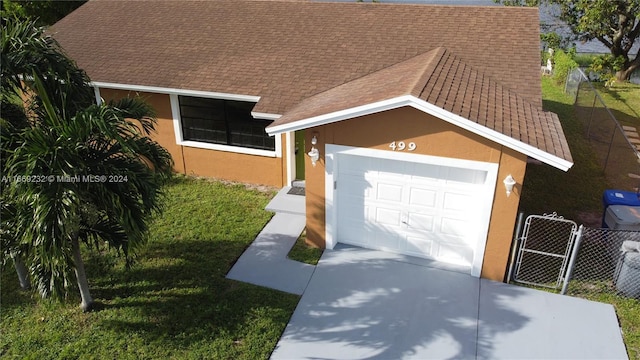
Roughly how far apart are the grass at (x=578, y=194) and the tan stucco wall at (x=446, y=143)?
1.72 meters

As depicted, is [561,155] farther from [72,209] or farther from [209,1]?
[209,1]

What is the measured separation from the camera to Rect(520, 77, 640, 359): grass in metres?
8.12

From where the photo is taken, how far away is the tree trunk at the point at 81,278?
7477 millimetres

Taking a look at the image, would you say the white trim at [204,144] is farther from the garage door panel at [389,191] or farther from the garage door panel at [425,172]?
the garage door panel at [425,172]

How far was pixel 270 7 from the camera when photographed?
1513cm

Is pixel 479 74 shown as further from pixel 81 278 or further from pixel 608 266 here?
pixel 81 278

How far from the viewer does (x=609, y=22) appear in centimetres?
2442

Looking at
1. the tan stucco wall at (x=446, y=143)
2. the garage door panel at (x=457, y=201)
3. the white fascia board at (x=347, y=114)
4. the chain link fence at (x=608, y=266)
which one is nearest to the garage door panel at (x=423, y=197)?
the garage door panel at (x=457, y=201)

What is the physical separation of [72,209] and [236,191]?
6.71m

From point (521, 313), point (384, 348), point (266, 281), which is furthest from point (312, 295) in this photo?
point (521, 313)

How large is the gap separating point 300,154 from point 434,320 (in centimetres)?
604

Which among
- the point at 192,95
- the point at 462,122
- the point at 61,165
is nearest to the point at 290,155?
the point at 192,95

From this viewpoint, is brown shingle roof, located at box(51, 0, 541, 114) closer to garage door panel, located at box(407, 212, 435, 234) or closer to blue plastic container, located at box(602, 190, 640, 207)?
blue plastic container, located at box(602, 190, 640, 207)

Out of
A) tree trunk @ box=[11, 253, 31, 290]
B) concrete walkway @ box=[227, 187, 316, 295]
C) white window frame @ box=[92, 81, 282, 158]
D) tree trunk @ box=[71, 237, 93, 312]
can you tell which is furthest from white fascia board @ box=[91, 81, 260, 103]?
tree trunk @ box=[11, 253, 31, 290]
